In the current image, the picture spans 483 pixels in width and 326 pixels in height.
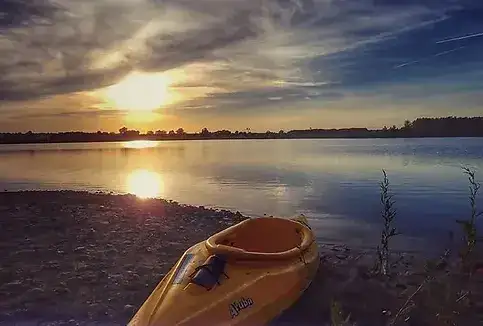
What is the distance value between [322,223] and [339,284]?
600 centimetres

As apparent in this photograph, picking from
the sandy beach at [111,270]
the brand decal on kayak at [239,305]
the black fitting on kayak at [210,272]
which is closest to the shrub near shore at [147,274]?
the sandy beach at [111,270]

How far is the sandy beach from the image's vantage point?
17.9 ft

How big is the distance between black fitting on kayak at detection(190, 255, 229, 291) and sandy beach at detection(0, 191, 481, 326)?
1.01 meters

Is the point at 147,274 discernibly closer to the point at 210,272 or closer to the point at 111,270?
the point at 111,270

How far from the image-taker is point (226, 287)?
466 cm

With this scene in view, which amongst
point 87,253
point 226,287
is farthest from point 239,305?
point 87,253

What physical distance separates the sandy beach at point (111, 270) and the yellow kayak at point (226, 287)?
Result: 41 cm

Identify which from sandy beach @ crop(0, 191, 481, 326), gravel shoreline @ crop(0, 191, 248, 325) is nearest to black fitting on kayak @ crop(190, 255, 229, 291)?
sandy beach @ crop(0, 191, 481, 326)

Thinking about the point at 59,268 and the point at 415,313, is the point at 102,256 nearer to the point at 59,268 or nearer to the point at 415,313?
the point at 59,268

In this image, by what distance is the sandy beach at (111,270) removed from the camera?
545cm

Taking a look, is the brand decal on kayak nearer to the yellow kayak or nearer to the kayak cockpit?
the yellow kayak

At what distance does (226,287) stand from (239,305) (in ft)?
0.68

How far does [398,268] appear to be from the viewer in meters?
7.75

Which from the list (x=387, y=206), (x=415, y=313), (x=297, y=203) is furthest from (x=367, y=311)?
(x=297, y=203)
